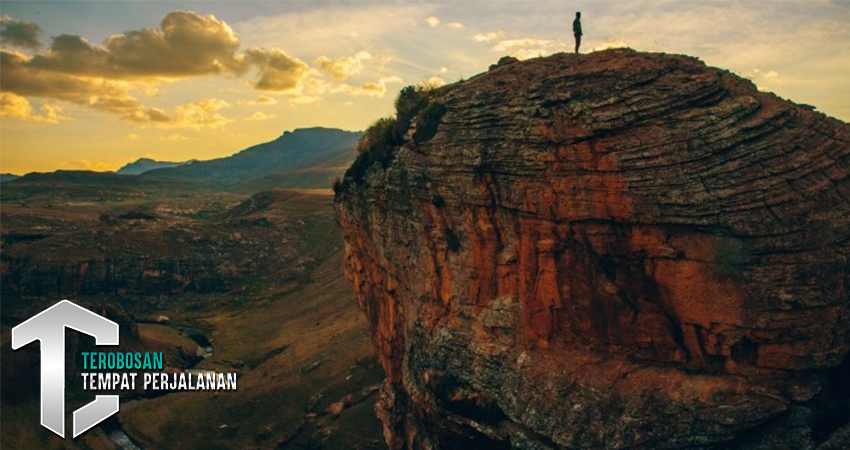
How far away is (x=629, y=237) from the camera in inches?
1075

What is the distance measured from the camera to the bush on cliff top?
37300mm

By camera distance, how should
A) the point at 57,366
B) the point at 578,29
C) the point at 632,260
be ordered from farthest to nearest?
the point at 57,366 < the point at 578,29 < the point at 632,260

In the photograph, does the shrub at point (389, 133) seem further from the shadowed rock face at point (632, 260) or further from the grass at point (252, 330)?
the grass at point (252, 330)

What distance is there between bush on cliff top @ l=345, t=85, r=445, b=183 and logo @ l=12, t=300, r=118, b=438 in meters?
29.3

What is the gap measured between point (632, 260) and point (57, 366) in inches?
2170

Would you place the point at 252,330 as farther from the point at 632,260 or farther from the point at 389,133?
the point at 632,260

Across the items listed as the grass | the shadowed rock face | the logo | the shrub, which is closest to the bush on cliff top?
the shrub

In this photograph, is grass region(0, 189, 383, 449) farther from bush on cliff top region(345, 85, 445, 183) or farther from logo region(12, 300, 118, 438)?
bush on cliff top region(345, 85, 445, 183)

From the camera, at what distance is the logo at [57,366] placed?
5347 centimetres

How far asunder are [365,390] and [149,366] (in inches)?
1385

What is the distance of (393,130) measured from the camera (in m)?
38.8

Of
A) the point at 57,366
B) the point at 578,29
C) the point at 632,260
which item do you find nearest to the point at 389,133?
the point at 578,29

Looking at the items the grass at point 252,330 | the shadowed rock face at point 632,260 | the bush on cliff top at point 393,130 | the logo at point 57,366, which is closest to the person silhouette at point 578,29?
the shadowed rock face at point 632,260

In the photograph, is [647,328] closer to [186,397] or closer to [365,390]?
[365,390]
